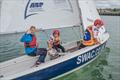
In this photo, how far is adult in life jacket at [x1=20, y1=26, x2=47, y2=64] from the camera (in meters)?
10.4

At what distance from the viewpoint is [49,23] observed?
39.5 ft

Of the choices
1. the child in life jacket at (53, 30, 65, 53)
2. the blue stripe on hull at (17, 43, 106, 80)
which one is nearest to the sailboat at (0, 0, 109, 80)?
the blue stripe on hull at (17, 43, 106, 80)

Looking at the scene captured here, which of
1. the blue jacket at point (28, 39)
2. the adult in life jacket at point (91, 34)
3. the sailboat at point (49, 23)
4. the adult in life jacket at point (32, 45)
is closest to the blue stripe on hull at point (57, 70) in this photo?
the sailboat at point (49, 23)

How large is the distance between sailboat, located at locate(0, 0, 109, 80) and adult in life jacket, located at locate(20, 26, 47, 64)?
229mm

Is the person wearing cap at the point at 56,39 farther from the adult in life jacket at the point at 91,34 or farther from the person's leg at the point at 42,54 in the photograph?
the adult in life jacket at the point at 91,34

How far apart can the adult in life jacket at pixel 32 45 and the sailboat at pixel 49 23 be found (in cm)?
23

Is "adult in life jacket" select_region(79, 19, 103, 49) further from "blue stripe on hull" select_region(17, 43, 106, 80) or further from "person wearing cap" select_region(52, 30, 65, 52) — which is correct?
"person wearing cap" select_region(52, 30, 65, 52)

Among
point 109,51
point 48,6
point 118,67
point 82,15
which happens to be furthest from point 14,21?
point 109,51

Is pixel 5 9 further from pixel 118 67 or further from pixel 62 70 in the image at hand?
pixel 118 67

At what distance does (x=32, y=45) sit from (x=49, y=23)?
163 cm

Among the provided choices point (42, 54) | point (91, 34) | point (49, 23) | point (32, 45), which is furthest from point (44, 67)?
point (91, 34)

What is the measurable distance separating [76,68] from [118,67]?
2.94 m

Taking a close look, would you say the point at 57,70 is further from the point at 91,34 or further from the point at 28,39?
the point at 91,34

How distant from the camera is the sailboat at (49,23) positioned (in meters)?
9.76
